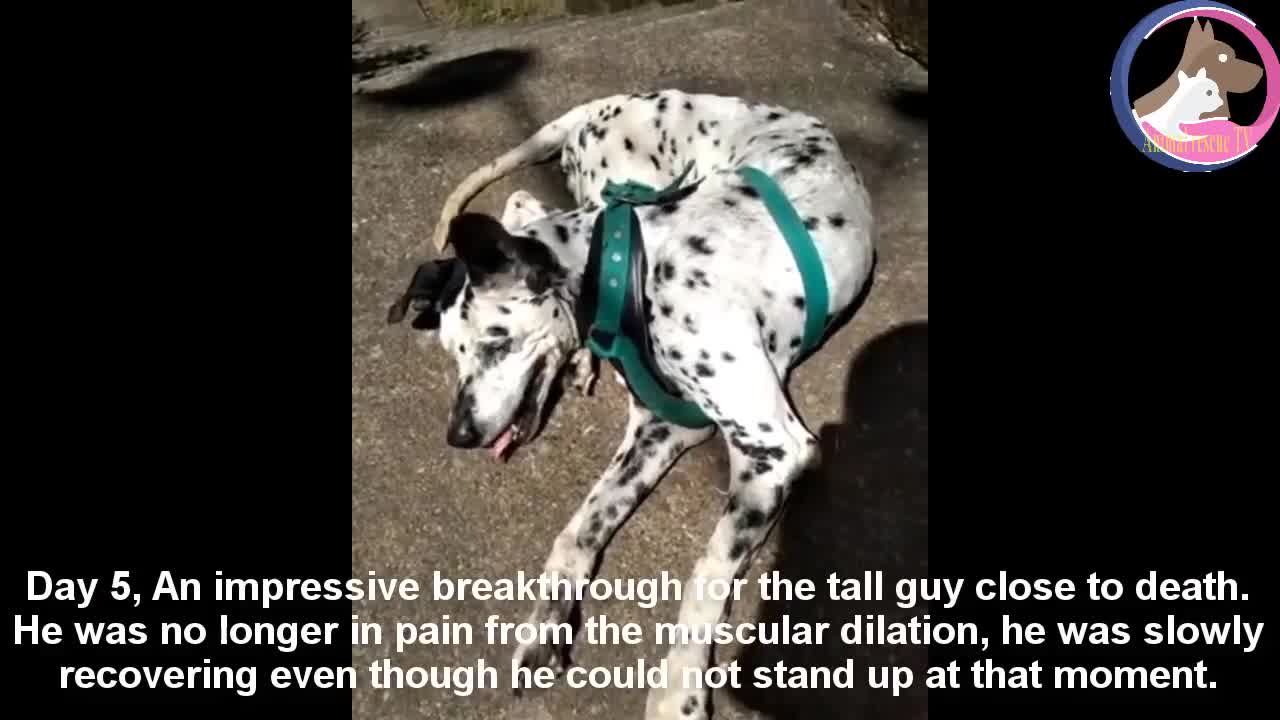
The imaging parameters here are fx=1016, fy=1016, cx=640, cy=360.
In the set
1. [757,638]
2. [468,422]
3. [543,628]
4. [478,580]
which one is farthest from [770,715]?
[468,422]

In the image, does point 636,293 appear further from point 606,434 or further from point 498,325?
point 606,434

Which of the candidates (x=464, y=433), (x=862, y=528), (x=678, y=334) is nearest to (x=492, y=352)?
(x=464, y=433)

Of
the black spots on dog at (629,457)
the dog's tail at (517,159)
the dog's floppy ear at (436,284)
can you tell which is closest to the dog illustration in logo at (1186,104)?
the dog's tail at (517,159)

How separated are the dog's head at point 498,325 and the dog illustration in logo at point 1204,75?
2706 mm

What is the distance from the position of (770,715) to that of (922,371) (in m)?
1.58

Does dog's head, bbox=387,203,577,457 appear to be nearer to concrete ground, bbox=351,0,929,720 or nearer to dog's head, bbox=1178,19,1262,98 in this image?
concrete ground, bbox=351,0,929,720

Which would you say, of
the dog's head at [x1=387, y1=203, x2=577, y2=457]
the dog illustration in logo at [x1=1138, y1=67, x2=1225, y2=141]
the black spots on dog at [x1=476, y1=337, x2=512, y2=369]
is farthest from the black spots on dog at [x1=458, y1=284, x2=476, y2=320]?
the dog illustration in logo at [x1=1138, y1=67, x2=1225, y2=141]

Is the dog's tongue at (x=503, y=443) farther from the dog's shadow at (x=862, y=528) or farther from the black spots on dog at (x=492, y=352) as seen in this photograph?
the dog's shadow at (x=862, y=528)

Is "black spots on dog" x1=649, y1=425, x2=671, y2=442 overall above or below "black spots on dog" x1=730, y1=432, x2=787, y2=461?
below

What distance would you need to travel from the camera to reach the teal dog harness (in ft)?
10.7

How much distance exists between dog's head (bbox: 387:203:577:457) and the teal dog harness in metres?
0.12

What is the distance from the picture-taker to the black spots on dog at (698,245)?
3.32 meters

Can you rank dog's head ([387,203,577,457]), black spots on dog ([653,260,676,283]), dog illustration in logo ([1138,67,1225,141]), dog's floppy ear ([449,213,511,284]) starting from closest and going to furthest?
dog's floppy ear ([449,213,511,284])
dog's head ([387,203,577,457])
black spots on dog ([653,260,676,283])
dog illustration in logo ([1138,67,1225,141])

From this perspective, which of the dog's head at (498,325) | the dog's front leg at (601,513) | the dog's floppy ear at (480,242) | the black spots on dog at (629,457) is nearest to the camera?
the dog's floppy ear at (480,242)
